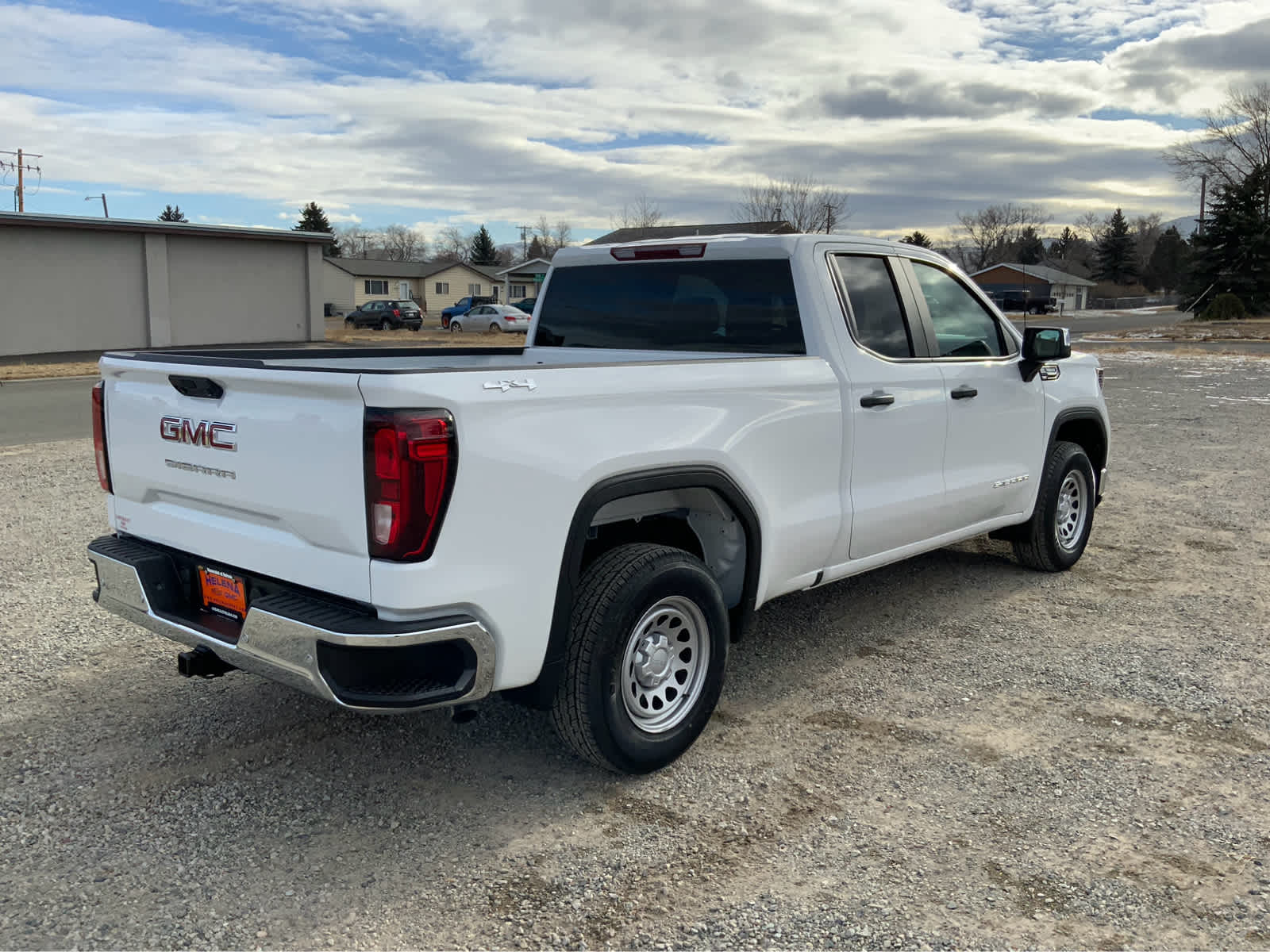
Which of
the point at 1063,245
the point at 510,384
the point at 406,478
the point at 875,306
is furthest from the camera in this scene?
the point at 1063,245

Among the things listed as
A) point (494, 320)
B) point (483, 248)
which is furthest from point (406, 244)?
point (494, 320)

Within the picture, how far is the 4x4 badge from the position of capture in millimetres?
3182

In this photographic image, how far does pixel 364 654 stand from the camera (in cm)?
313

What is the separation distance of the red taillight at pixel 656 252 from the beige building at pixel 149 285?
2946 cm

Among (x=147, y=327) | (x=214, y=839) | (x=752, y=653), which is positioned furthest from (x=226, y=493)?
(x=147, y=327)

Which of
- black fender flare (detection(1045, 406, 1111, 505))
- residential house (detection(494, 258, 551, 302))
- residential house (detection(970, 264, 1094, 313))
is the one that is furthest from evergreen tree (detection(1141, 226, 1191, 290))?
black fender flare (detection(1045, 406, 1111, 505))

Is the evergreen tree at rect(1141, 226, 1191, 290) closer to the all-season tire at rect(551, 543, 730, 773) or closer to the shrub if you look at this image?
the shrub

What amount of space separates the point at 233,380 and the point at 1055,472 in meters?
4.80

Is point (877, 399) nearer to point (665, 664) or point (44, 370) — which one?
point (665, 664)

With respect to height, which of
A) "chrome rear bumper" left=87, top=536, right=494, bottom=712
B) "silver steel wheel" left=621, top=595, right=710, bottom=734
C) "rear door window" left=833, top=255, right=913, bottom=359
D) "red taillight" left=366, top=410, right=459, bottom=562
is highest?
"rear door window" left=833, top=255, right=913, bottom=359

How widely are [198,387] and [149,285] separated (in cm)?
3208

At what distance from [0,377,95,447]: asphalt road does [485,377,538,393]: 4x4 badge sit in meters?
10.7

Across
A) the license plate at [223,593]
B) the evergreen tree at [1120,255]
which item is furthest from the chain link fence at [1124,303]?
the license plate at [223,593]

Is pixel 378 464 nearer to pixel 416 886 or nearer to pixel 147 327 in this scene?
pixel 416 886
